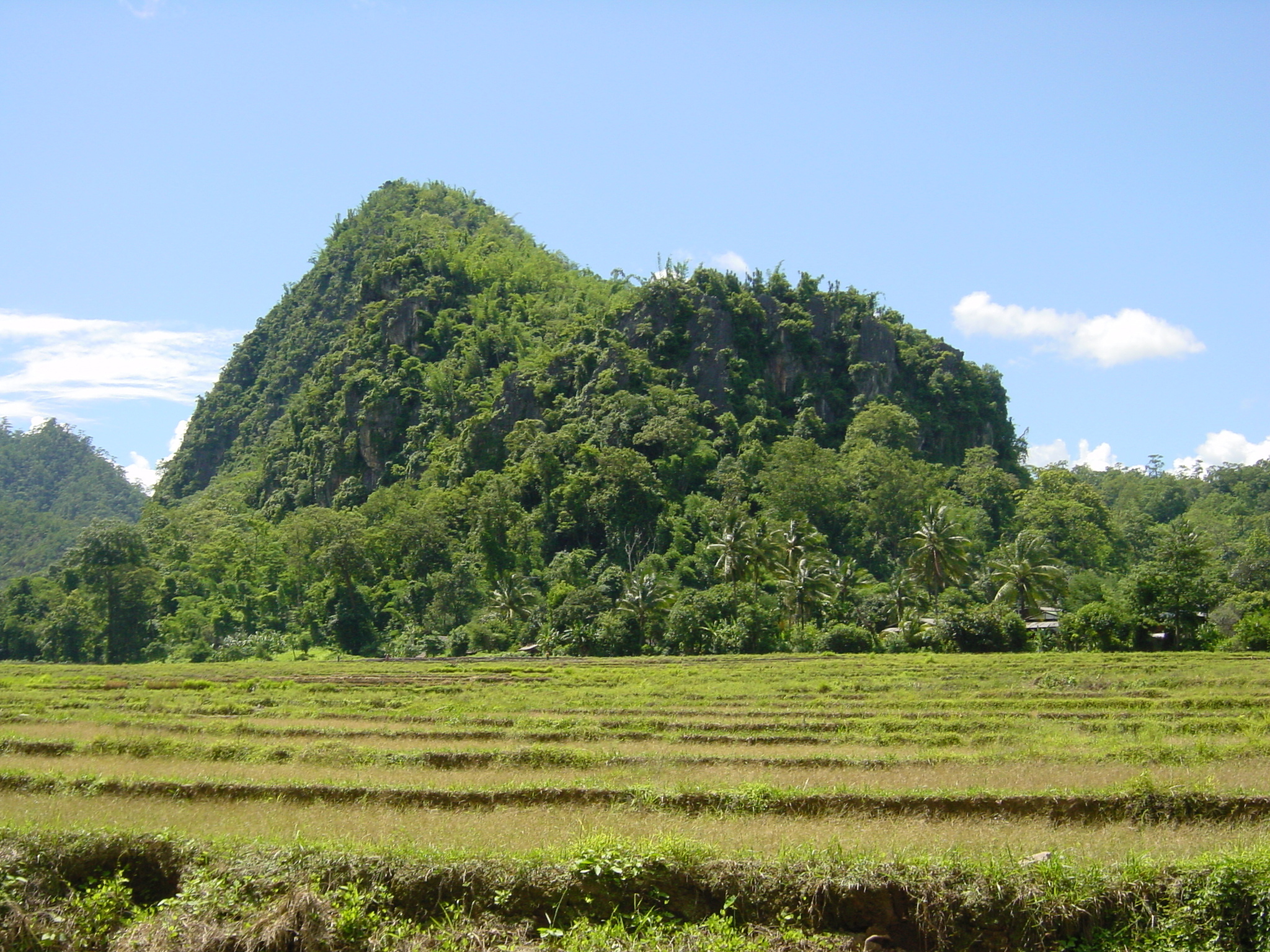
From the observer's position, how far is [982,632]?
47.4 metres

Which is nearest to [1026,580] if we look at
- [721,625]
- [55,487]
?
[721,625]

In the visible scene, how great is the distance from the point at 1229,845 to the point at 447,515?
69976 millimetres

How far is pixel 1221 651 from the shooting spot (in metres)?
40.8

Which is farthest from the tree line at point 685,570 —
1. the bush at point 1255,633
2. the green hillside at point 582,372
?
the green hillside at point 582,372

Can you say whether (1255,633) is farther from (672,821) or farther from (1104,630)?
(672,821)

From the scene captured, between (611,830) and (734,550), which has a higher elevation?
(734,550)

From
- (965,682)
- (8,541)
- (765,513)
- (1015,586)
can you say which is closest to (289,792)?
(965,682)

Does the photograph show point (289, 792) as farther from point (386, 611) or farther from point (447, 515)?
point (447, 515)

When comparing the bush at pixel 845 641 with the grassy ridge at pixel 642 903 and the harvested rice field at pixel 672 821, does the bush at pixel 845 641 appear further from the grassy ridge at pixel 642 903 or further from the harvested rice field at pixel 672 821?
the grassy ridge at pixel 642 903

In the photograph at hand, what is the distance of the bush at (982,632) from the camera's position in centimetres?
4744

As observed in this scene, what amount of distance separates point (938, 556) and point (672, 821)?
4436 cm

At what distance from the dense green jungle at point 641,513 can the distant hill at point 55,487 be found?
42.2 m

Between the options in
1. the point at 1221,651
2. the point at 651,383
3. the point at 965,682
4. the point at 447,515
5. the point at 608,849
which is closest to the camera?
the point at 608,849

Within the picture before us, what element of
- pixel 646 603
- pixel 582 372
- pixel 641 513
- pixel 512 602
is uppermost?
pixel 582 372
